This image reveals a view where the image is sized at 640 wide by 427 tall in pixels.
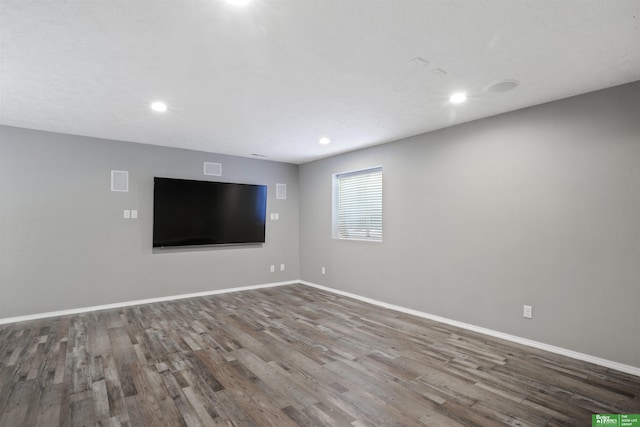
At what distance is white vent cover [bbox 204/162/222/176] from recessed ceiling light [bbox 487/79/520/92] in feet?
14.8

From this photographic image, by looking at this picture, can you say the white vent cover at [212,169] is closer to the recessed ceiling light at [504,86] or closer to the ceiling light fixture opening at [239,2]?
the ceiling light fixture opening at [239,2]

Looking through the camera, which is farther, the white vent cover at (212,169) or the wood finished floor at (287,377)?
the white vent cover at (212,169)

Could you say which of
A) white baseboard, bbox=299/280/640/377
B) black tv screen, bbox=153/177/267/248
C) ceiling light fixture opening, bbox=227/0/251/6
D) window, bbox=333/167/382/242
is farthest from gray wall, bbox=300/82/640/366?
ceiling light fixture opening, bbox=227/0/251/6

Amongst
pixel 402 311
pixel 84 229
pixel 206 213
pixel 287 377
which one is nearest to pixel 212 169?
pixel 206 213

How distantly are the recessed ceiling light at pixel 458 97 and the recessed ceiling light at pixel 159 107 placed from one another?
301 cm

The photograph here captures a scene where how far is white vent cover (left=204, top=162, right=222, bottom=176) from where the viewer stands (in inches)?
223

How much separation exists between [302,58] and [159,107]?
75.7 inches

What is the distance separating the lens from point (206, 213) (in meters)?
5.59

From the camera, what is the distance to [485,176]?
12.3 ft

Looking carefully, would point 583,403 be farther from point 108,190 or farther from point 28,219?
point 28,219

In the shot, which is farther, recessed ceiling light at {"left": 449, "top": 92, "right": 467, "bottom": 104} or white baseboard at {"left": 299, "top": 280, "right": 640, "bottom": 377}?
recessed ceiling light at {"left": 449, "top": 92, "right": 467, "bottom": 104}

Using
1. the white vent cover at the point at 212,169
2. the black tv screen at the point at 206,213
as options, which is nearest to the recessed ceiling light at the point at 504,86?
the black tv screen at the point at 206,213

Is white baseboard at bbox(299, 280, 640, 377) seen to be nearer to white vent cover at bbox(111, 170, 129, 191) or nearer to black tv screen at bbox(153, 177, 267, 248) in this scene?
black tv screen at bbox(153, 177, 267, 248)

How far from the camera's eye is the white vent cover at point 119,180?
4.84 metres
